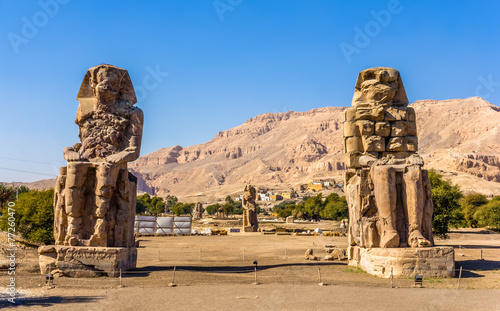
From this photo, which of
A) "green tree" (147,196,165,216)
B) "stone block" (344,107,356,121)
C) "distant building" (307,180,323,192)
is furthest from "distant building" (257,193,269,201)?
"stone block" (344,107,356,121)

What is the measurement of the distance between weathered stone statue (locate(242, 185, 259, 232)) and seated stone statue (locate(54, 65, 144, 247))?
1063 inches

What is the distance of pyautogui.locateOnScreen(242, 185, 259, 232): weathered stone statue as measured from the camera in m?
38.4

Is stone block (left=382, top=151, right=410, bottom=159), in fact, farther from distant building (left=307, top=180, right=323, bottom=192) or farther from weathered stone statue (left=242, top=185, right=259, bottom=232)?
distant building (left=307, top=180, right=323, bottom=192)

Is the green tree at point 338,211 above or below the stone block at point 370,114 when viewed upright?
below

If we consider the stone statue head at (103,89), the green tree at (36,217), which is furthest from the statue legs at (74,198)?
the green tree at (36,217)

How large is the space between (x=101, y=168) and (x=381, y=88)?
745 centimetres

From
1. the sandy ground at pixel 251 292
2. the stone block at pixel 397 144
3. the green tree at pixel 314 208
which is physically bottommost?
the sandy ground at pixel 251 292

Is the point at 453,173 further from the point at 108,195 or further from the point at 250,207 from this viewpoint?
the point at 108,195

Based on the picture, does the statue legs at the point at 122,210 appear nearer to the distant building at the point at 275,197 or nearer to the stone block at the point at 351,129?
the stone block at the point at 351,129

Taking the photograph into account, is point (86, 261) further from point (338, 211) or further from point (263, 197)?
point (263, 197)

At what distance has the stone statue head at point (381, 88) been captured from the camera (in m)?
12.5

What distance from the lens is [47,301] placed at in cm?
777

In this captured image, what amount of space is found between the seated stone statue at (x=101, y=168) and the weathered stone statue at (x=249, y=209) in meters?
27.0

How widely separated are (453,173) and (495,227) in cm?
7669
